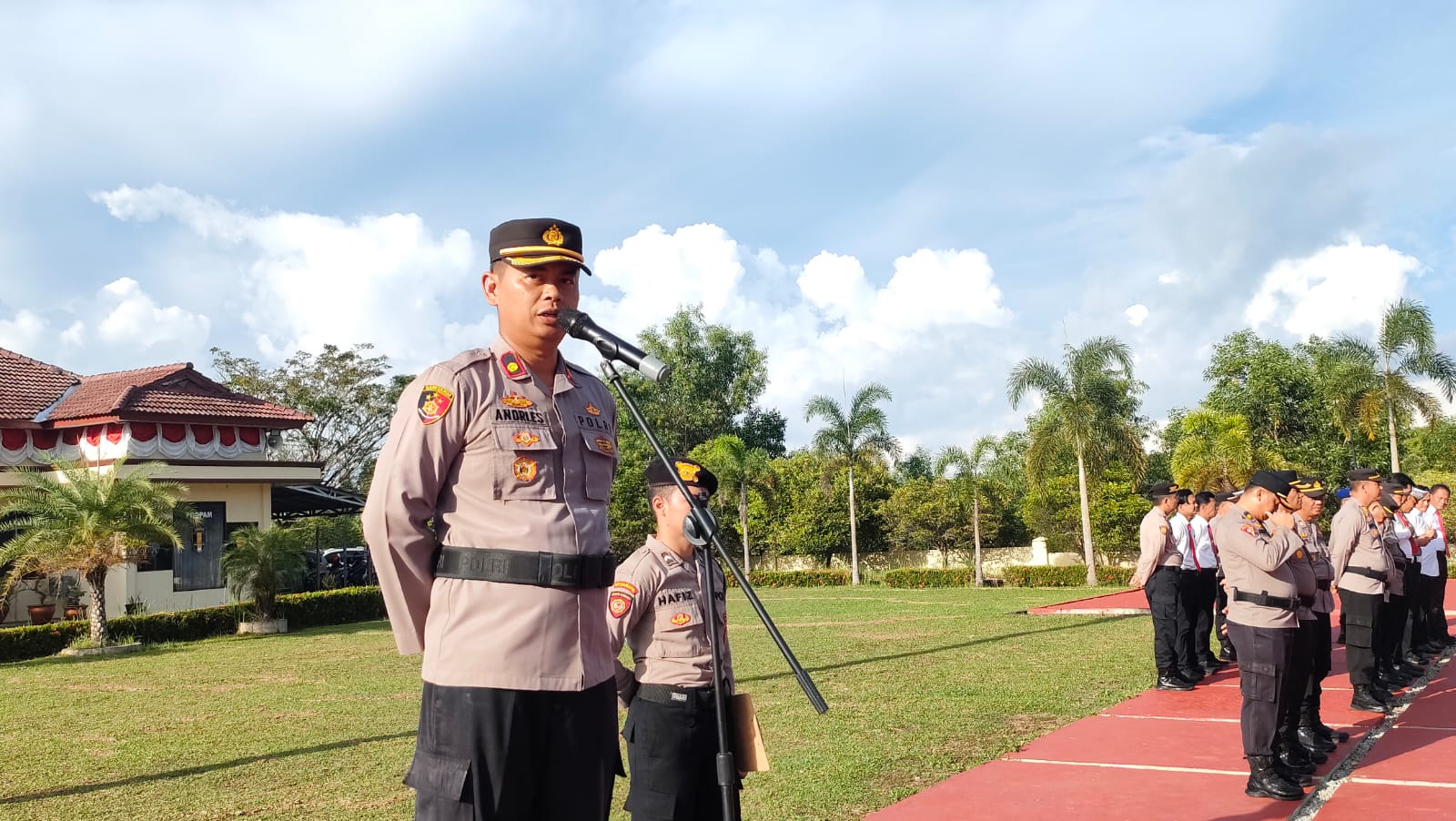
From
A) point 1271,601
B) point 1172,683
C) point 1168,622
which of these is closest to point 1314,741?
point 1271,601

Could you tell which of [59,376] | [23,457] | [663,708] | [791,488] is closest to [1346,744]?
[663,708]

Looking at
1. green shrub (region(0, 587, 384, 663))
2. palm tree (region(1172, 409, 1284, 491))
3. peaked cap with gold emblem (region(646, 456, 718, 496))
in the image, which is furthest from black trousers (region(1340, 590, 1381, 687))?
palm tree (region(1172, 409, 1284, 491))

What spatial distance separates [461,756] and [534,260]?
1.13 meters

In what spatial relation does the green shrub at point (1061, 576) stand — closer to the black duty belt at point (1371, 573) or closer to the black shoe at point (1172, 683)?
the black shoe at point (1172, 683)

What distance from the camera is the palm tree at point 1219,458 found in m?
28.8

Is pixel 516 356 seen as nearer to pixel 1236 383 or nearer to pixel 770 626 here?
pixel 770 626

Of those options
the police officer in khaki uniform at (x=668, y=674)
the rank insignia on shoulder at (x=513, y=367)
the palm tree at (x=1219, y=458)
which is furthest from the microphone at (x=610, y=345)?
the palm tree at (x=1219, y=458)

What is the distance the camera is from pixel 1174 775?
21.4 ft

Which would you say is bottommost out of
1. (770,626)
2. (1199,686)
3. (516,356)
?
(1199,686)

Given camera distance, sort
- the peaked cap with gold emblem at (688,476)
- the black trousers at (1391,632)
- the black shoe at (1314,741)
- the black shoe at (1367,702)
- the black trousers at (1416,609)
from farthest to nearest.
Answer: the black trousers at (1416,609), the black trousers at (1391,632), the black shoe at (1367,702), the black shoe at (1314,741), the peaked cap with gold emblem at (688,476)

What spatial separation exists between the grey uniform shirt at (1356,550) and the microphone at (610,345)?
8.33m

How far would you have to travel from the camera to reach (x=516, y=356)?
276cm

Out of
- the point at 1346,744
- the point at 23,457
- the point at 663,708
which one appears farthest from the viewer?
the point at 23,457

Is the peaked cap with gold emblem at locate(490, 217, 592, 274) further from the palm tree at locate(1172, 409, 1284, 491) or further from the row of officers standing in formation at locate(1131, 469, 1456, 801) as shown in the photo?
the palm tree at locate(1172, 409, 1284, 491)
